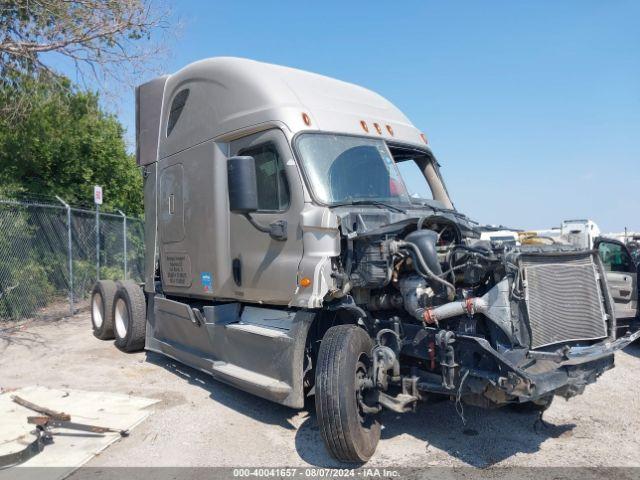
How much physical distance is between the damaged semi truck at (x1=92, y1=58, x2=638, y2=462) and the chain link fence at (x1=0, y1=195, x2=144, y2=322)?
433cm

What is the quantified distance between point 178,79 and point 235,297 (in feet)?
9.71

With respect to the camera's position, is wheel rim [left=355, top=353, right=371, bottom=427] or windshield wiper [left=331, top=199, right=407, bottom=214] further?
windshield wiper [left=331, top=199, right=407, bottom=214]

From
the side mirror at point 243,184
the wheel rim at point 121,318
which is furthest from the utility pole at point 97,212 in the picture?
the side mirror at point 243,184

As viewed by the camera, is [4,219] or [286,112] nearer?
[286,112]

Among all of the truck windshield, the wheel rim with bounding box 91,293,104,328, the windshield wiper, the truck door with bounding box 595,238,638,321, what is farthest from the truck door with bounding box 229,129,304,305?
the wheel rim with bounding box 91,293,104,328

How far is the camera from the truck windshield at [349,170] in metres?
4.91

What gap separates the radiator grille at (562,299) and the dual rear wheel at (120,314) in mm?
5675

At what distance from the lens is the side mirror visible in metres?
4.84

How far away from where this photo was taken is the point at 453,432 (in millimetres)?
4965

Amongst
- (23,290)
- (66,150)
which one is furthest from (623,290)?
(66,150)

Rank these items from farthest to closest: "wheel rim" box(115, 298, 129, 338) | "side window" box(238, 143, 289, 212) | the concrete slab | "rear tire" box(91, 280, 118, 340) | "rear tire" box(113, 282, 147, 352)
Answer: "rear tire" box(91, 280, 118, 340) < "wheel rim" box(115, 298, 129, 338) < "rear tire" box(113, 282, 147, 352) < "side window" box(238, 143, 289, 212) < the concrete slab

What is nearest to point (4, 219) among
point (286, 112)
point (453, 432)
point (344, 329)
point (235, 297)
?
point (235, 297)

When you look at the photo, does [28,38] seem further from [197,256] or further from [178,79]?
[197,256]

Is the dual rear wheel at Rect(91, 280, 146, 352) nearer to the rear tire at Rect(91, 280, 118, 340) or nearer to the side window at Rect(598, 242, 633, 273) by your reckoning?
the rear tire at Rect(91, 280, 118, 340)
